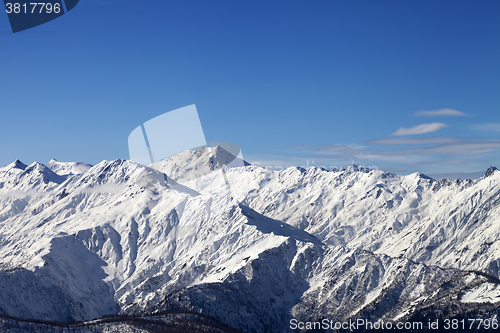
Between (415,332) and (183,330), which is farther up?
(183,330)

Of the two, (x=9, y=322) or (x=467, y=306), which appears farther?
(x=467, y=306)

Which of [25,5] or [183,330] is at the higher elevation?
[25,5]

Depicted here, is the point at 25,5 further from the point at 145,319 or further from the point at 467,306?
the point at 467,306

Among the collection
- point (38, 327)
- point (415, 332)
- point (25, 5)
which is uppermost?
point (25, 5)

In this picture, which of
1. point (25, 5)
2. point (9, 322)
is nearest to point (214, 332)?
point (9, 322)

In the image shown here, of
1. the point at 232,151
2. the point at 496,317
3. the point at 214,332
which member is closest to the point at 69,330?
the point at 214,332

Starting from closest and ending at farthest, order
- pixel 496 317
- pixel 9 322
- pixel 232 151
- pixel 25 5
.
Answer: pixel 25 5 → pixel 232 151 → pixel 9 322 → pixel 496 317

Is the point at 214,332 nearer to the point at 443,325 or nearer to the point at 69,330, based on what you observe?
the point at 69,330

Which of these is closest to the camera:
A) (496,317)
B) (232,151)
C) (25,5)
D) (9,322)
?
(25,5)

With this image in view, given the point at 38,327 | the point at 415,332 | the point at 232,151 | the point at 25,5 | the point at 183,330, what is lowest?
the point at 415,332
